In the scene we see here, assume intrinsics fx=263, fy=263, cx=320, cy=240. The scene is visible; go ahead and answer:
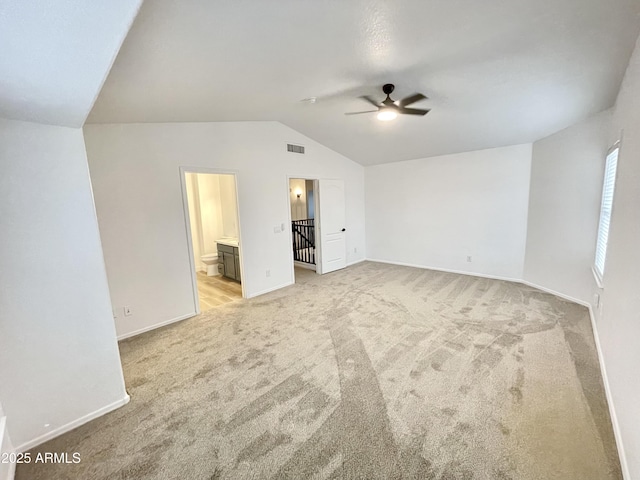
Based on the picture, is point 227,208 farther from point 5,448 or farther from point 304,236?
point 5,448

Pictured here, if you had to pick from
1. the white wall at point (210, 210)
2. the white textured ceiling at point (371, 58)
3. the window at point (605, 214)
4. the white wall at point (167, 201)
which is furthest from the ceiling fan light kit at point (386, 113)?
the white wall at point (210, 210)

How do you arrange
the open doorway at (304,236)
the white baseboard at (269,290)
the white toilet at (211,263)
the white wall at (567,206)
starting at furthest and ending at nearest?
the open doorway at (304,236) → the white toilet at (211,263) → the white baseboard at (269,290) → the white wall at (567,206)

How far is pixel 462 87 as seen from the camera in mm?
2934

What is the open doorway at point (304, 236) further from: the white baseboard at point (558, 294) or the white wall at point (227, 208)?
the white baseboard at point (558, 294)

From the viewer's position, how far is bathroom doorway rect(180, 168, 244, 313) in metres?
5.16

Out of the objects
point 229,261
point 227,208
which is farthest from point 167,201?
point 227,208

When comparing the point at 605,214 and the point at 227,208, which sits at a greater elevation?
the point at 227,208

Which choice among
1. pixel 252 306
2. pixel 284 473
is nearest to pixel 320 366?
pixel 284 473

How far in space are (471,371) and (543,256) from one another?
122 inches

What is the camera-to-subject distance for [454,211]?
17.6 feet

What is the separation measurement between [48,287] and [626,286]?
3958 millimetres

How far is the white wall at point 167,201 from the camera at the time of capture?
120 inches

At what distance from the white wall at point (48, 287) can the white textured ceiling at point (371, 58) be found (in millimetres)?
838

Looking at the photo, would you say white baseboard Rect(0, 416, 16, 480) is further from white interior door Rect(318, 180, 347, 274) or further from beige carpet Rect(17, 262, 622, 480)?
white interior door Rect(318, 180, 347, 274)
